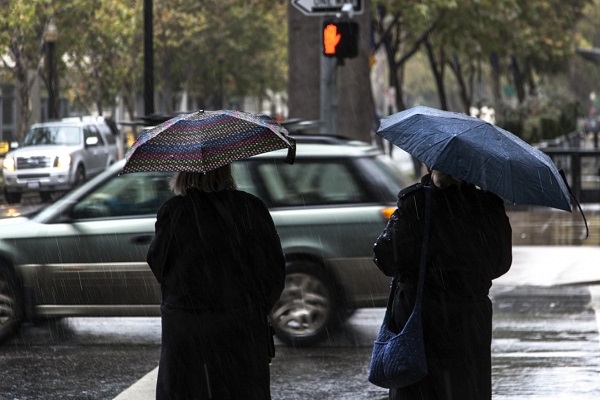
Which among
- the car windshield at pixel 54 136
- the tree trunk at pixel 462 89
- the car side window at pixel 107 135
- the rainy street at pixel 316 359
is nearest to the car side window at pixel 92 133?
the car windshield at pixel 54 136

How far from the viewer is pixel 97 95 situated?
49.3 metres

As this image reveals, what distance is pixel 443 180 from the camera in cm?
530

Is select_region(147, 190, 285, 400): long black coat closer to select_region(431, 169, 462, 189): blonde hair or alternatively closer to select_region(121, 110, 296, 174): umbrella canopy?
select_region(121, 110, 296, 174): umbrella canopy

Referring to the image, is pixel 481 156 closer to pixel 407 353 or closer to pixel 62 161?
pixel 407 353

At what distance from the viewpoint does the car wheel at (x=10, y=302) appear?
32.7 feet

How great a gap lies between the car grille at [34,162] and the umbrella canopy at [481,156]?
24.5m

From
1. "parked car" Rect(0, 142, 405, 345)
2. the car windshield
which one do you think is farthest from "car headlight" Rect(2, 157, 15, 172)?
"parked car" Rect(0, 142, 405, 345)

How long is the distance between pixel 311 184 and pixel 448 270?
479cm

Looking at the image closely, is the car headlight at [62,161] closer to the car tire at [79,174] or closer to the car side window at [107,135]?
the car tire at [79,174]

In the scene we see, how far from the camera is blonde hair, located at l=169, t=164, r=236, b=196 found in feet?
16.9

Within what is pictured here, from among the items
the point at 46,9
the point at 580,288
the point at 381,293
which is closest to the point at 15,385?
the point at 381,293

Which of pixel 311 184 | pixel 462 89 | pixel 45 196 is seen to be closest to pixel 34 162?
pixel 45 196

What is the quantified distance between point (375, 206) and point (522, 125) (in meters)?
27.6

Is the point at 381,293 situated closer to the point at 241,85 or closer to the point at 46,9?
the point at 46,9
